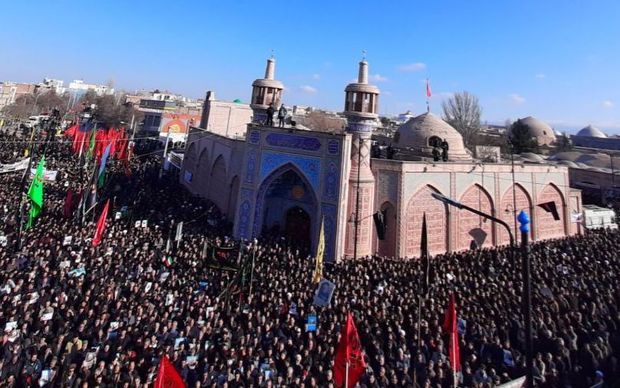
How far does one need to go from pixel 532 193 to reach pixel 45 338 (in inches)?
853

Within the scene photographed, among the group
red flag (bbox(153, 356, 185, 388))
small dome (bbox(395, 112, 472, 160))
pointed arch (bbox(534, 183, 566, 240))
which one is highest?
small dome (bbox(395, 112, 472, 160))

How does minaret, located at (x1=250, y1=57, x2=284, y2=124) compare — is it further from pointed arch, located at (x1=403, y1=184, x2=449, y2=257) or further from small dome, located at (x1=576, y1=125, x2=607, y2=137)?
small dome, located at (x1=576, y1=125, x2=607, y2=137)

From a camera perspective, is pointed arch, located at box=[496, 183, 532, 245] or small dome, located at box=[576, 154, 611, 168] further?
small dome, located at box=[576, 154, 611, 168]

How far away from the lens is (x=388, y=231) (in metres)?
15.3

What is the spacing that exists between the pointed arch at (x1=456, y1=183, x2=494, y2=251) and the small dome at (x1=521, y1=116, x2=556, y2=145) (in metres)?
35.9

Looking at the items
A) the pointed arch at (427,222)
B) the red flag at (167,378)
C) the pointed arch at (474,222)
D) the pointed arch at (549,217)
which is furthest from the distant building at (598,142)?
the red flag at (167,378)

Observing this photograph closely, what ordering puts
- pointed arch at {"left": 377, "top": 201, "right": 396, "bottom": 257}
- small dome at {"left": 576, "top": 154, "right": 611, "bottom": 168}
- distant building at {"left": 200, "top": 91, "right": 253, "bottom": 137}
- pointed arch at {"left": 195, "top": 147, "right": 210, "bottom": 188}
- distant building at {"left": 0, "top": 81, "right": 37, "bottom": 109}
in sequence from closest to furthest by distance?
pointed arch at {"left": 377, "top": 201, "right": 396, "bottom": 257} < pointed arch at {"left": 195, "top": 147, "right": 210, "bottom": 188} < small dome at {"left": 576, "top": 154, "right": 611, "bottom": 168} < distant building at {"left": 200, "top": 91, "right": 253, "bottom": 137} < distant building at {"left": 0, "top": 81, "right": 37, "bottom": 109}

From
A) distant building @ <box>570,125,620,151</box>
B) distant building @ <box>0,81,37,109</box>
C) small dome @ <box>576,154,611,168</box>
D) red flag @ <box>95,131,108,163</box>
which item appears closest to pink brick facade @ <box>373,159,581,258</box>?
red flag @ <box>95,131,108,163</box>

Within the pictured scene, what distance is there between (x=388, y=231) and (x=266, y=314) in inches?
290

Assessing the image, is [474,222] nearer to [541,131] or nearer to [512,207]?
[512,207]

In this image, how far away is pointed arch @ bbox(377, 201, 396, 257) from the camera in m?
15.2

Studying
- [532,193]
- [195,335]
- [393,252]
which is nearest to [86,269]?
[195,335]

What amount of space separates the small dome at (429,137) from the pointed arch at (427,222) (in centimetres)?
637

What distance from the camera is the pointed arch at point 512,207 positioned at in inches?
731
